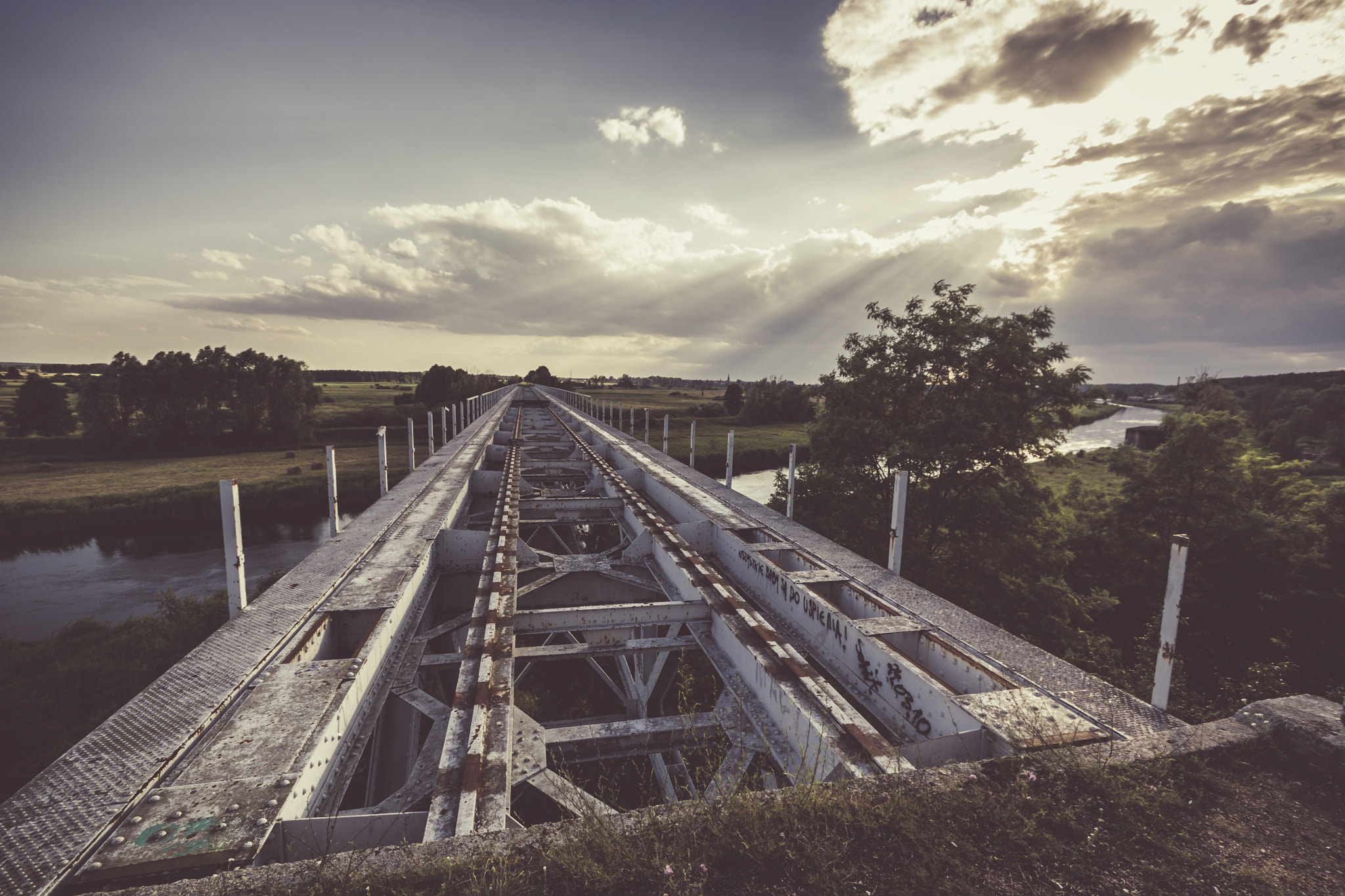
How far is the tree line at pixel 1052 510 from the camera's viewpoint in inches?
593

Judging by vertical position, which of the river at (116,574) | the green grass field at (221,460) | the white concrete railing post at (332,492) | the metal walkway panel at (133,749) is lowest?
the river at (116,574)

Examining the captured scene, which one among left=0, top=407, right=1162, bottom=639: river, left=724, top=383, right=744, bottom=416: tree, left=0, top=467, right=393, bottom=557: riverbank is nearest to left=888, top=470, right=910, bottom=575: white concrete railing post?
left=0, top=407, right=1162, bottom=639: river

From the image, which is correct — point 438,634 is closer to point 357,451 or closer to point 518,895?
point 518,895

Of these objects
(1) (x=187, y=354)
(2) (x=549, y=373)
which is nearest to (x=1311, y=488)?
(1) (x=187, y=354)

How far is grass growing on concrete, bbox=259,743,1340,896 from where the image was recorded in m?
2.17

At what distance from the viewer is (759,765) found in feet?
13.4

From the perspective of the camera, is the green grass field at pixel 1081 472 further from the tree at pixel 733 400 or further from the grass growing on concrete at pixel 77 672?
the tree at pixel 733 400

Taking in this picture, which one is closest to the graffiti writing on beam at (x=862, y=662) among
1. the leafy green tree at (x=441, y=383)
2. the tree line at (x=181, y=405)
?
the tree line at (x=181, y=405)

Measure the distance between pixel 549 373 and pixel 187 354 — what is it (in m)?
101

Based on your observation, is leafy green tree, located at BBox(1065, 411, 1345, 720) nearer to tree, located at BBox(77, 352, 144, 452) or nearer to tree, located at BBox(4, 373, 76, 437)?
tree, located at BBox(77, 352, 144, 452)

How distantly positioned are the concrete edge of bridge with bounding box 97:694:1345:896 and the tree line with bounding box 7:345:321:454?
81745 millimetres

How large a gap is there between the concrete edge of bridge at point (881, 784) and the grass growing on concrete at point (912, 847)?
0.03 m

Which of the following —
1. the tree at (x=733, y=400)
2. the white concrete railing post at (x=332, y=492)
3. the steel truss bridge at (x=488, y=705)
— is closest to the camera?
the steel truss bridge at (x=488, y=705)

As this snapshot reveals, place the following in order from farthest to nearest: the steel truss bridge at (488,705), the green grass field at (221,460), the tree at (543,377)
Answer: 1. the tree at (543,377)
2. the green grass field at (221,460)
3. the steel truss bridge at (488,705)
